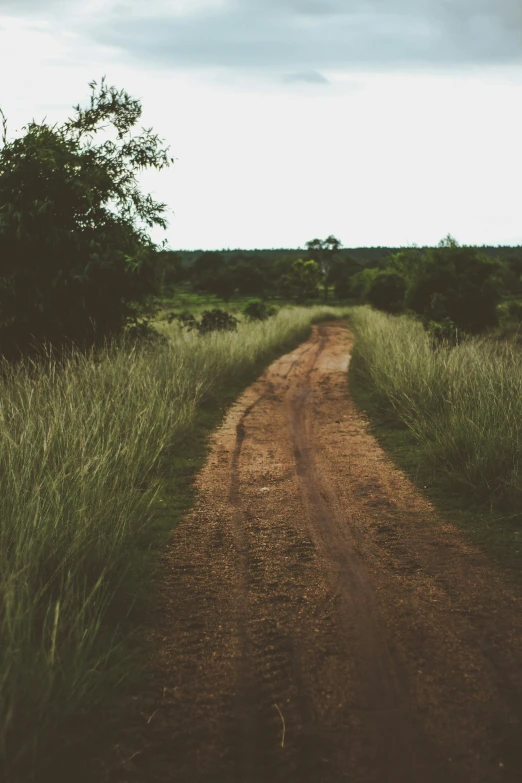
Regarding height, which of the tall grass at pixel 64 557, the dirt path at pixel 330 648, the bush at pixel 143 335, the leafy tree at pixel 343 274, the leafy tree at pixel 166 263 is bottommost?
the dirt path at pixel 330 648

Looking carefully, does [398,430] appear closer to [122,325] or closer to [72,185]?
[122,325]

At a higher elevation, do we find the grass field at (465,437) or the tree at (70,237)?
the tree at (70,237)

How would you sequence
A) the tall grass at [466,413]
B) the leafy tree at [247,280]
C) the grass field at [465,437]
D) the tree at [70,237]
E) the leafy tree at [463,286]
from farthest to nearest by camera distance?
1. the leafy tree at [247,280]
2. the leafy tree at [463,286]
3. the tree at [70,237]
4. the tall grass at [466,413]
5. the grass field at [465,437]

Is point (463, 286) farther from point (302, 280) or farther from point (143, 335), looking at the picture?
point (302, 280)

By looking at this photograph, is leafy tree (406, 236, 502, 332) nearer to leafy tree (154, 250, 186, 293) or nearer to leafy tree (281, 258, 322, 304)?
leafy tree (154, 250, 186, 293)

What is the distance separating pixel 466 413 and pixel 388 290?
35.0 m

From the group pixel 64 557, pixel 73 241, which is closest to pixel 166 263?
pixel 73 241

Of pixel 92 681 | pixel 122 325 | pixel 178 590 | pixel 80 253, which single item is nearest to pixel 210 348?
pixel 122 325

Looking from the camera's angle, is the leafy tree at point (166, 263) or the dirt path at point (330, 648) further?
the leafy tree at point (166, 263)

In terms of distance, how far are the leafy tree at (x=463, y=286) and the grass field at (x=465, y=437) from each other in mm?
8884

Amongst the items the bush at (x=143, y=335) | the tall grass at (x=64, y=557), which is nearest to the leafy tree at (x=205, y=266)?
the bush at (x=143, y=335)

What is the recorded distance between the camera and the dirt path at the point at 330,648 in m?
2.54

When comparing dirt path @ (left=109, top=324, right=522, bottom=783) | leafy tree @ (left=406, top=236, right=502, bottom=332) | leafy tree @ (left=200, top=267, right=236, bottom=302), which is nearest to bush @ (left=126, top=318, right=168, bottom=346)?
dirt path @ (left=109, top=324, right=522, bottom=783)

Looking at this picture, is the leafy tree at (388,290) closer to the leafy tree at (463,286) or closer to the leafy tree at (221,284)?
the leafy tree at (463,286)
